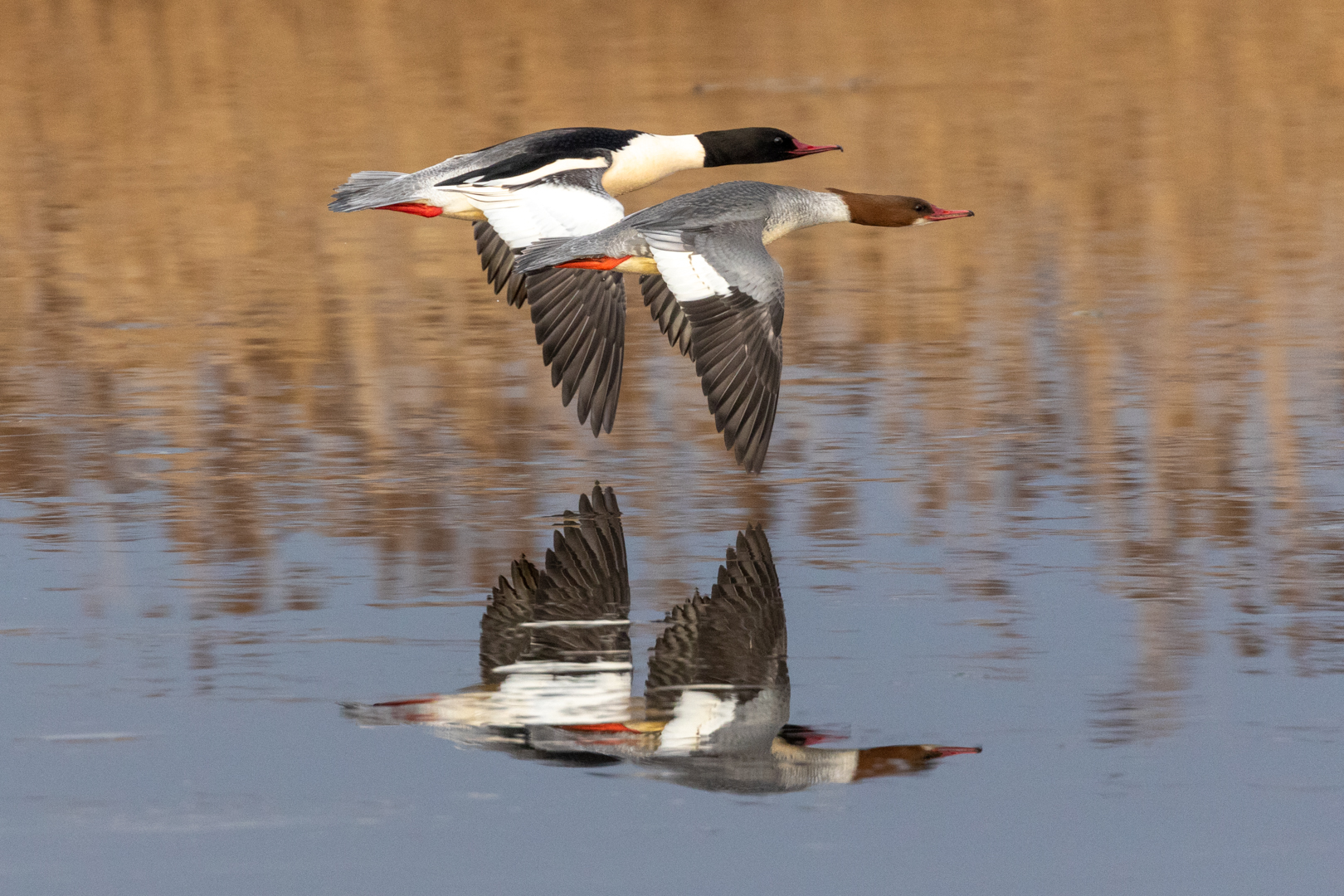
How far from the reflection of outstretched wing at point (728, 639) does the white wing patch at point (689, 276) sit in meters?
1.29

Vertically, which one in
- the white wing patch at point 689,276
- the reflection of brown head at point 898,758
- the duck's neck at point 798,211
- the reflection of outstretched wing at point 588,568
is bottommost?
the reflection of brown head at point 898,758

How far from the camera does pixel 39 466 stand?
7789 mm

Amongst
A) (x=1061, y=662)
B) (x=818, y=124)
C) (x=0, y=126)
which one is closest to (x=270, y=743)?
(x=1061, y=662)

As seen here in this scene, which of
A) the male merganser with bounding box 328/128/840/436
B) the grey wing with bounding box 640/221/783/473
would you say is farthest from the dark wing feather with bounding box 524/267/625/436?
the grey wing with bounding box 640/221/783/473

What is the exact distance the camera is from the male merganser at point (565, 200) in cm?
826

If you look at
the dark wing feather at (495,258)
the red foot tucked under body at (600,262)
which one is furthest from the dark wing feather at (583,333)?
the dark wing feather at (495,258)

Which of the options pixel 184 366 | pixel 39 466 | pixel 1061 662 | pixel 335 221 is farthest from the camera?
pixel 335 221

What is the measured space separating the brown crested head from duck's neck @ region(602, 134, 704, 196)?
103cm

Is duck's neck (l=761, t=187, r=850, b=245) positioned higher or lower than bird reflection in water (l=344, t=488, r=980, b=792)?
higher

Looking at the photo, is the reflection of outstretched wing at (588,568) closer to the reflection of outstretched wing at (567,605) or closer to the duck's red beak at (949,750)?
the reflection of outstretched wing at (567,605)

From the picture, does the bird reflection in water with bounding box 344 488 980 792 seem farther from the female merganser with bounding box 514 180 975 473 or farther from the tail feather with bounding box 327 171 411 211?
the tail feather with bounding box 327 171 411 211

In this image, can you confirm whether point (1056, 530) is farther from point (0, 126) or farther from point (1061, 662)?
point (0, 126)

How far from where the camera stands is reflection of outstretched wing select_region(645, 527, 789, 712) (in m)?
5.46

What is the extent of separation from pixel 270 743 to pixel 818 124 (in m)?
11.5
